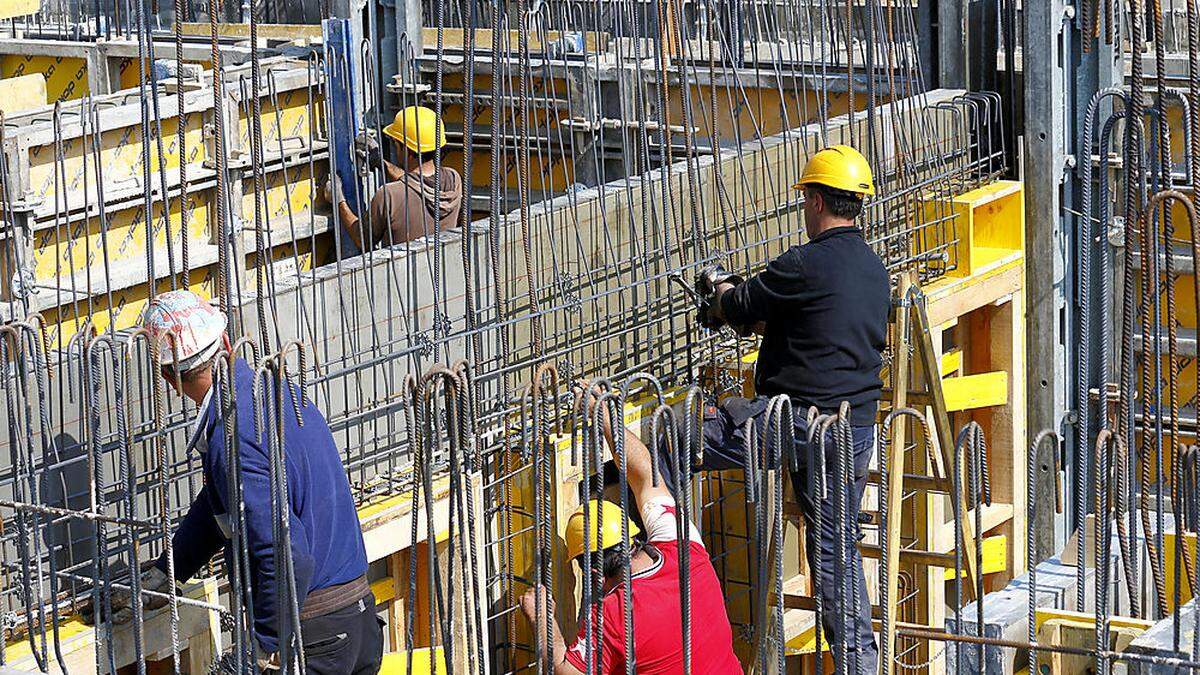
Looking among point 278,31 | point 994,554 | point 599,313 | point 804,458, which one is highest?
point 278,31

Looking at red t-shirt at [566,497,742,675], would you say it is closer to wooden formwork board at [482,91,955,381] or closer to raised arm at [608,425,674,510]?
raised arm at [608,425,674,510]

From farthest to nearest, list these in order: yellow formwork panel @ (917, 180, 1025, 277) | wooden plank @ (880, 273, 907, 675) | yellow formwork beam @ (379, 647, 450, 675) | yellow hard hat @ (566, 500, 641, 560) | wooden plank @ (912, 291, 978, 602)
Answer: yellow formwork panel @ (917, 180, 1025, 277), wooden plank @ (912, 291, 978, 602), yellow hard hat @ (566, 500, 641, 560), wooden plank @ (880, 273, 907, 675), yellow formwork beam @ (379, 647, 450, 675)

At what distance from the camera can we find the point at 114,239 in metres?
9.45

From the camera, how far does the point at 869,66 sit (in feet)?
31.1

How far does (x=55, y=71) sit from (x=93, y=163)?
354cm

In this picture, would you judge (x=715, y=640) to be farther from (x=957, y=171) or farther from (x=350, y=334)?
(x=957, y=171)

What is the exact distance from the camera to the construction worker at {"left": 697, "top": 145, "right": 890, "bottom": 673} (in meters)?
7.35

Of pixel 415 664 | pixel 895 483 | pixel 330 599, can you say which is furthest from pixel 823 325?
pixel 330 599

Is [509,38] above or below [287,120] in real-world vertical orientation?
above

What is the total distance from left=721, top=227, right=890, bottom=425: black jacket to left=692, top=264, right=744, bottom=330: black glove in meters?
0.11

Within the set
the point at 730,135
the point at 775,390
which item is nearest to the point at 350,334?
the point at 775,390

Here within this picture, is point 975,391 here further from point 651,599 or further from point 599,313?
point 651,599

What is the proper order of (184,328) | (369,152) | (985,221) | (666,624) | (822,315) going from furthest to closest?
1. (369,152)
2. (985,221)
3. (822,315)
4. (666,624)
5. (184,328)

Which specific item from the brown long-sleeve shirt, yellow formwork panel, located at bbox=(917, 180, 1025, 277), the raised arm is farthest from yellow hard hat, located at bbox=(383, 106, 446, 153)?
the raised arm
